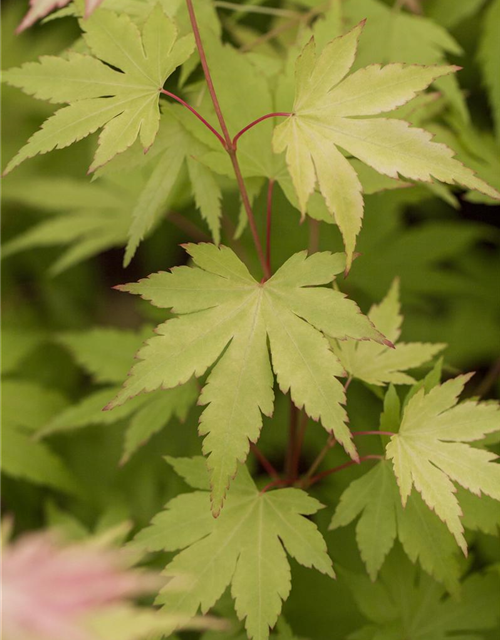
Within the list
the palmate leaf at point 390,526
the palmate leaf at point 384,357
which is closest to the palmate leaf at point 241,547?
the palmate leaf at point 390,526

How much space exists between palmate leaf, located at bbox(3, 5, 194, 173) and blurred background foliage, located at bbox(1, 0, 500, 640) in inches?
16.9

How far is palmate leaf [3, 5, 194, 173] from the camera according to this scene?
34.4 inches

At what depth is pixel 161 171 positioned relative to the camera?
40.6 inches

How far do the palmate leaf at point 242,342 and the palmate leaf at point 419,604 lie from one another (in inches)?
17.4

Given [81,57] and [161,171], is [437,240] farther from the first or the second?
[81,57]

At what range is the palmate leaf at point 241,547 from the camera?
0.90m

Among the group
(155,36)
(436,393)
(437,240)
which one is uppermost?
(155,36)

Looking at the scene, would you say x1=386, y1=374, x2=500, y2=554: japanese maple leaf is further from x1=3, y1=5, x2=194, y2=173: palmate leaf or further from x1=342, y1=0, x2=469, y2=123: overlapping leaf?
x1=342, y1=0, x2=469, y2=123: overlapping leaf

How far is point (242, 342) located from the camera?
0.88 metres

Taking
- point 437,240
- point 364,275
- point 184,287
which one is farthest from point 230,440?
point 437,240

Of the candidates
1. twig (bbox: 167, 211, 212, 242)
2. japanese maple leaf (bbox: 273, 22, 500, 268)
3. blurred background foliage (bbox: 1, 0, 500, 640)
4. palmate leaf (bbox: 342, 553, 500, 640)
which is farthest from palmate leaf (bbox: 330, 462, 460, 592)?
twig (bbox: 167, 211, 212, 242)

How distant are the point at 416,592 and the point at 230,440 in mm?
558

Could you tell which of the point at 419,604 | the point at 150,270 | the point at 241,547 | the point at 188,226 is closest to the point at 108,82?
the point at 241,547

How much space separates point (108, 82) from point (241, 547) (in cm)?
70
